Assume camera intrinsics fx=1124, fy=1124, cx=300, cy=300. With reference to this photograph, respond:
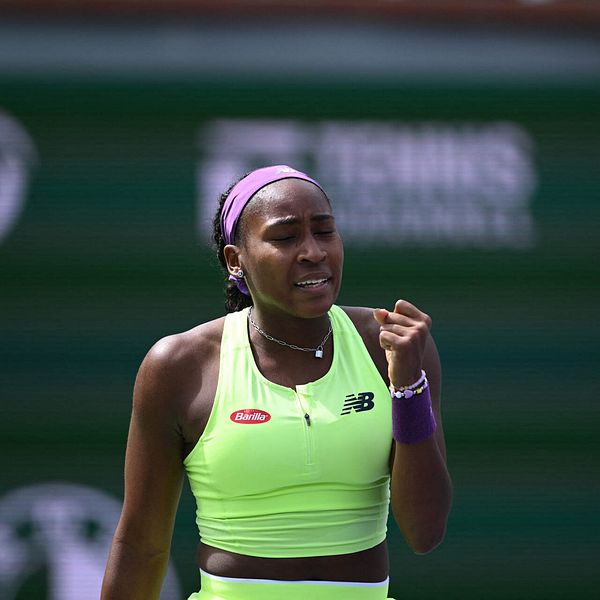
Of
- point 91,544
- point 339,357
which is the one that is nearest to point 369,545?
point 339,357

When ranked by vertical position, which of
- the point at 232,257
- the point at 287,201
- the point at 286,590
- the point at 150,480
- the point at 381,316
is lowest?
the point at 286,590

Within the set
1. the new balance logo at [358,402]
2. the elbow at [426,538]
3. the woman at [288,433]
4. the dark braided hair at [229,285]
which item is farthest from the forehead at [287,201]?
the elbow at [426,538]

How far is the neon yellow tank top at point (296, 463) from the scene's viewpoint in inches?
87.7

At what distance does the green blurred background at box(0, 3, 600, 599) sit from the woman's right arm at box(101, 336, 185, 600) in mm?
1562

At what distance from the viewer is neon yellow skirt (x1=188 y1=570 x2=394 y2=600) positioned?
223cm

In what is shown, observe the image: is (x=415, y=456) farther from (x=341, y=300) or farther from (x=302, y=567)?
(x=341, y=300)

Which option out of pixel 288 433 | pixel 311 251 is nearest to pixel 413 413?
pixel 288 433

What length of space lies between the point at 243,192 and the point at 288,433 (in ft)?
1.82

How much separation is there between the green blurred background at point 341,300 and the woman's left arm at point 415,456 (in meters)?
1.74

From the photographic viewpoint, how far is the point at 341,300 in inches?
161

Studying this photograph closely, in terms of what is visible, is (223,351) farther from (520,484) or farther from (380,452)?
(520,484)

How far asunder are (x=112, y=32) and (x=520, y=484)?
2.19 meters

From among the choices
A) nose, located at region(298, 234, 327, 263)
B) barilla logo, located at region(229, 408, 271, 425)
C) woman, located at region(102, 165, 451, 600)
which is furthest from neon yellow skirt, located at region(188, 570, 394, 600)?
nose, located at region(298, 234, 327, 263)

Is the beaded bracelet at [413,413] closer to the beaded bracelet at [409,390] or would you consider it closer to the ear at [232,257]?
the beaded bracelet at [409,390]
